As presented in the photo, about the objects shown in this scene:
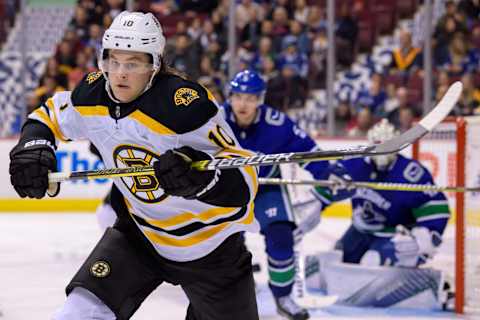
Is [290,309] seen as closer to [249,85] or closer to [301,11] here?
[249,85]

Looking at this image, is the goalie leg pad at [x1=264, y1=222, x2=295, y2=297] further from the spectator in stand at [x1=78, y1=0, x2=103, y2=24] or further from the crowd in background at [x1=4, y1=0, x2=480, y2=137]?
the spectator in stand at [x1=78, y1=0, x2=103, y2=24]

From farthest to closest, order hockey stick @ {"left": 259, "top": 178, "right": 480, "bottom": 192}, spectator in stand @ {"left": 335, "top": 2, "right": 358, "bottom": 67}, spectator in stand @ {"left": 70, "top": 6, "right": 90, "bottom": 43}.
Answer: spectator in stand @ {"left": 70, "top": 6, "right": 90, "bottom": 43} < spectator in stand @ {"left": 335, "top": 2, "right": 358, "bottom": 67} < hockey stick @ {"left": 259, "top": 178, "right": 480, "bottom": 192}

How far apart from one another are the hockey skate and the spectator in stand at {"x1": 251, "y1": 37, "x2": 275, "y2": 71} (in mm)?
4114

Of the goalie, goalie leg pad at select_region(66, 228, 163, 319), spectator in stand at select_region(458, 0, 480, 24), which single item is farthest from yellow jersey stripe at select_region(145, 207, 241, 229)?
spectator in stand at select_region(458, 0, 480, 24)

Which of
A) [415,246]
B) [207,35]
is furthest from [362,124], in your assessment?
[415,246]

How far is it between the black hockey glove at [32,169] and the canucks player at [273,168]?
1.85 meters

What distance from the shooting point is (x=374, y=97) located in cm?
784

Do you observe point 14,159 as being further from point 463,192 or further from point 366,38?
point 366,38

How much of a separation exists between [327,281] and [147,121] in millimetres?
2408

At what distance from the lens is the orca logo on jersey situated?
2.46m

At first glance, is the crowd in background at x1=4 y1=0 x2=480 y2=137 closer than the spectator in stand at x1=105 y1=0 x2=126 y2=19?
Yes

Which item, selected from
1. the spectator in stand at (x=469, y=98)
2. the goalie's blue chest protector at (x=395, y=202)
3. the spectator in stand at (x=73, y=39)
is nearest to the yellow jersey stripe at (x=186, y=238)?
the goalie's blue chest protector at (x=395, y=202)

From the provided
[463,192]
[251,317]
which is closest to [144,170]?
[251,317]

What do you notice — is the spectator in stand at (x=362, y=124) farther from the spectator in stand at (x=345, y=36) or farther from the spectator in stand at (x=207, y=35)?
the spectator in stand at (x=207, y=35)
